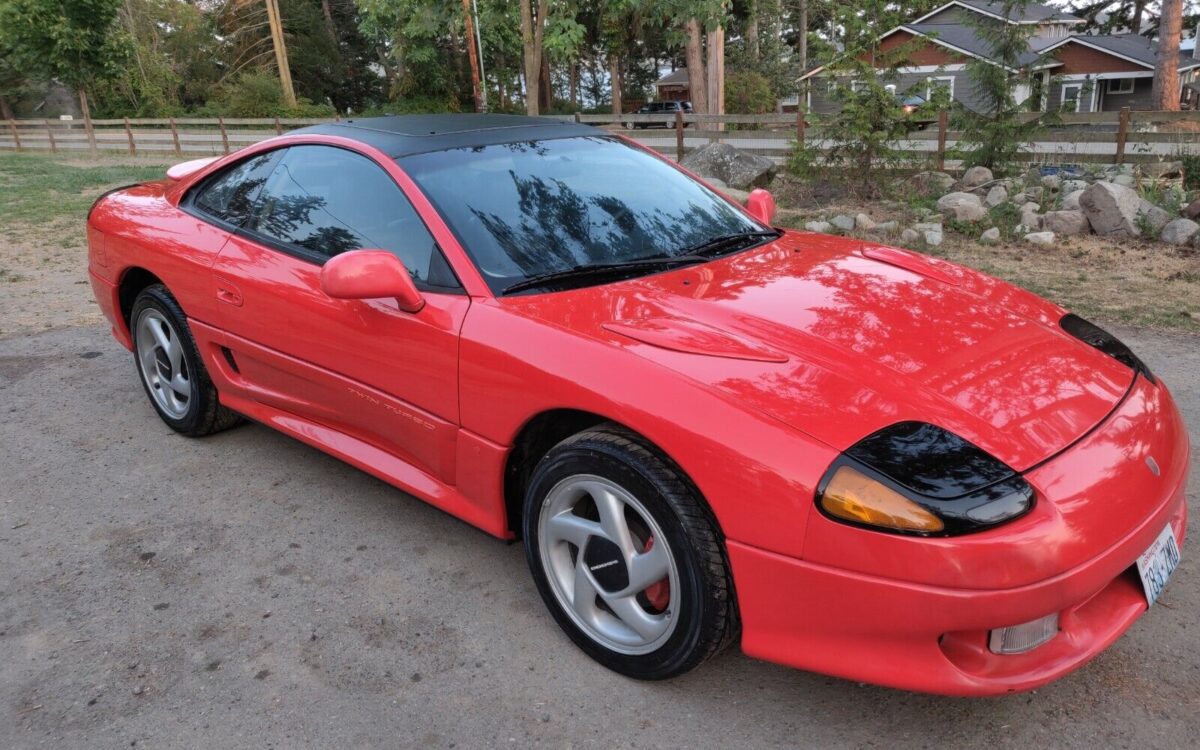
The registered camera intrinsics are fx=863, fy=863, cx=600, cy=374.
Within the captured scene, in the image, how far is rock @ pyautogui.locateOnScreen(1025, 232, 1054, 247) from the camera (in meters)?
7.99

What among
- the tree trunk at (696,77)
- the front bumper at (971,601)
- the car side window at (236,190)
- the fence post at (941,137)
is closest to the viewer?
the front bumper at (971,601)

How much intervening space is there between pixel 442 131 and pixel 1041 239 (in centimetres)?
667

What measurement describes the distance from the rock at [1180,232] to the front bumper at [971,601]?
6.82 m

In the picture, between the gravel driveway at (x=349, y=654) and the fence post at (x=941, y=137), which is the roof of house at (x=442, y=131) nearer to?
the gravel driveway at (x=349, y=654)

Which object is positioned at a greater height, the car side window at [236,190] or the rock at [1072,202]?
the car side window at [236,190]

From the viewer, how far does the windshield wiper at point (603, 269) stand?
8.84 feet

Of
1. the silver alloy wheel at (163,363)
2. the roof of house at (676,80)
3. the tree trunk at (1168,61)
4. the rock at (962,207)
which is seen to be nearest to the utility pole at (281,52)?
the roof of house at (676,80)

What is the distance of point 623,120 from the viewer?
19844 mm

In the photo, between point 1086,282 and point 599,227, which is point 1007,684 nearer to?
point 599,227

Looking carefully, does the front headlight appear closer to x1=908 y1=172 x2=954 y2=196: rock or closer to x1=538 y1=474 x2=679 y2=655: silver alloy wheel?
x1=538 y1=474 x2=679 y2=655: silver alloy wheel

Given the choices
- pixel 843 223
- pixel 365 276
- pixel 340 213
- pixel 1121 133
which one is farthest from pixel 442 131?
pixel 1121 133

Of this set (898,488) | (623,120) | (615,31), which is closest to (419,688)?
(898,488)

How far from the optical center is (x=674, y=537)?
215cm

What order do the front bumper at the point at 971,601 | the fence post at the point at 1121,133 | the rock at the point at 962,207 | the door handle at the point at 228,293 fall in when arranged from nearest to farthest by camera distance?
the front bumper at the point at 971,601, the door handle at the point at 228,293, the rock at the point at 962,207, the fence post at the point at 1121,133
